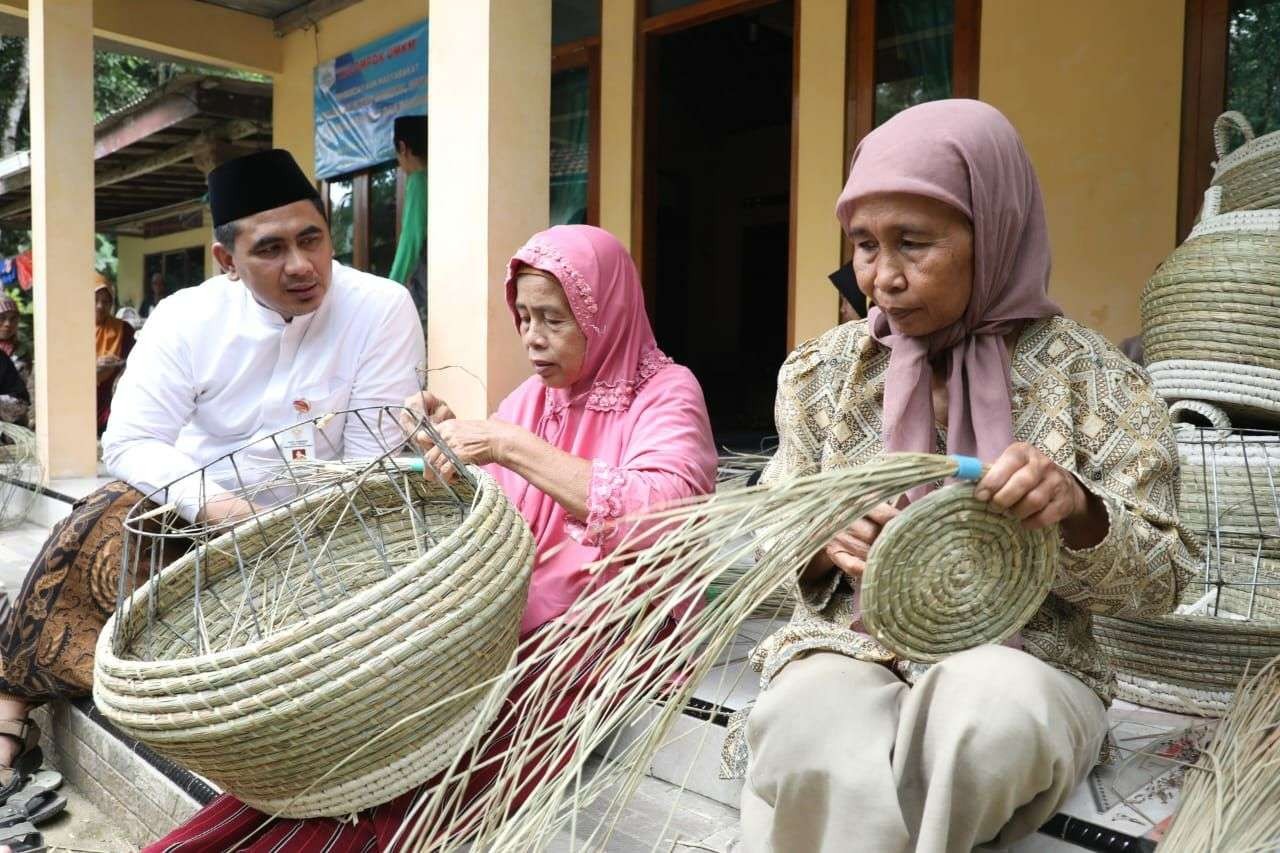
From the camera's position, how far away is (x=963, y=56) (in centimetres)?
399

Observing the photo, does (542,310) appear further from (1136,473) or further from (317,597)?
(1136,473)

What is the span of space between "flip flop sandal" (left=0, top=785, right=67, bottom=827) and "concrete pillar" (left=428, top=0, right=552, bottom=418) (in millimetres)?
1310

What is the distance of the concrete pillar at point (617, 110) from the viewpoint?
5.02 m

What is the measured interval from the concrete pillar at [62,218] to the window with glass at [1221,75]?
505cm

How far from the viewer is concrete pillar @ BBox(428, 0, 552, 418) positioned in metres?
2.58

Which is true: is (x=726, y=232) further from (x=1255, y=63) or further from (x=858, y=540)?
(x=858, y=540)

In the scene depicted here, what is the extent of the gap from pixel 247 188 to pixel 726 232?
6762 millimetres

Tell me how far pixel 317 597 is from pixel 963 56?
3313mm

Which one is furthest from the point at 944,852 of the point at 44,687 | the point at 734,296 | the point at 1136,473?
the point at 734,296

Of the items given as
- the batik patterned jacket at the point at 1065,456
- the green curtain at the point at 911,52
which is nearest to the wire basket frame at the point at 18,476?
the green curtain at the point at 911,52

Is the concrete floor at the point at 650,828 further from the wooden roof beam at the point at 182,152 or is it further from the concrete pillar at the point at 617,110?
the wooden roof beam at the point at 182,152

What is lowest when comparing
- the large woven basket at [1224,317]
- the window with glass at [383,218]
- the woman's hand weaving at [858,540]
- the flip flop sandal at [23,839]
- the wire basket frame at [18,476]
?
the flip flop sandal at [23,839]

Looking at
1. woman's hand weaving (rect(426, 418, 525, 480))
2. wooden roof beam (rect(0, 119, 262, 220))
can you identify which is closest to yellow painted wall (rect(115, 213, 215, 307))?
wooden roof beam (rect(0, 119, 262, 220))

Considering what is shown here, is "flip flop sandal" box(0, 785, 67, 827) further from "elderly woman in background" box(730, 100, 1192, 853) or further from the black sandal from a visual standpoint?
"elderly woman in background" box(730, 100, 1192, 853)
